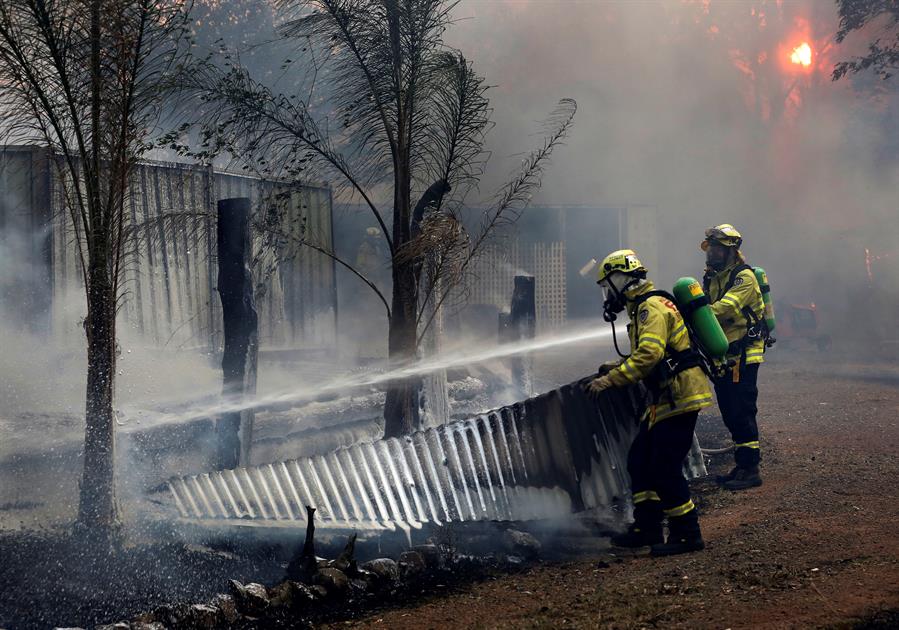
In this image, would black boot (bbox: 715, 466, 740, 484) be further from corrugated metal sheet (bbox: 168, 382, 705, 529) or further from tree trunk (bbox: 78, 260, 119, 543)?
tree trunk (bbox: 78, 260, 119, 543)

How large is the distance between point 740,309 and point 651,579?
3.05 metres

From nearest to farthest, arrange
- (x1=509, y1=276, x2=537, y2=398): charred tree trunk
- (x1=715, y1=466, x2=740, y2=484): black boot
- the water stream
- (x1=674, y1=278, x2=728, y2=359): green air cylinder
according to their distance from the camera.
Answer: (x1=674, y1=278, x2=728, y2=359): green air cylinder, (x1=715, y1=466, x2=740, y2=484): black boot, the water stream, (x1=509, y1=276, x2=537, y2=398): charred tree trunk

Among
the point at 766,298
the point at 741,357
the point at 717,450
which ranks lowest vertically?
the point at 717,450

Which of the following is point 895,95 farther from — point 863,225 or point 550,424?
point 550,424

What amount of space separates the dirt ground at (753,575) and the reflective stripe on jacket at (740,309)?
107cm

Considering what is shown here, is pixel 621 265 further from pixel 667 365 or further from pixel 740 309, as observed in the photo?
pixel 740 309

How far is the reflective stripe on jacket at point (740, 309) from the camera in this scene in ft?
22.3

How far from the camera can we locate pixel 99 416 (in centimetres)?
535

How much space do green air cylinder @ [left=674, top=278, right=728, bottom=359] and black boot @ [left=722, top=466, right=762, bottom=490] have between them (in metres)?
1.61

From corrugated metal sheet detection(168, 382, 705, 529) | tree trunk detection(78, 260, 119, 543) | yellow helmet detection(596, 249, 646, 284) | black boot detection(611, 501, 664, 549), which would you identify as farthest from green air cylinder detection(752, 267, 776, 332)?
tree trunk detection(78, 260, 119, 543)

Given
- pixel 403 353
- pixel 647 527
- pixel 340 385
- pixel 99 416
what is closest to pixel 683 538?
pixel 647 527

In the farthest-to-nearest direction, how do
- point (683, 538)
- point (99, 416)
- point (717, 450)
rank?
point (717, 450) < point (99, 416) < point (683, 538)

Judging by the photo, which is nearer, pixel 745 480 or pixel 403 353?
pixel 745 480

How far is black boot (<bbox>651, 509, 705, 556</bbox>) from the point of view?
5.07m
